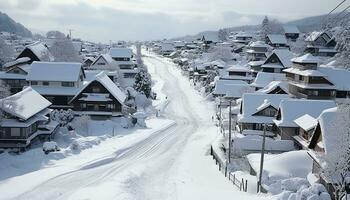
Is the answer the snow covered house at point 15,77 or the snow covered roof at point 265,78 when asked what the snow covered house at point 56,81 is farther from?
the snow covered roof at point 265,78

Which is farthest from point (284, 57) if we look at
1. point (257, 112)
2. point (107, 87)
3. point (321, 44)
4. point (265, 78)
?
point (107, 87)

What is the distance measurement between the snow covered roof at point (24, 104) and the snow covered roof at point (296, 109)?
23841 millimetres

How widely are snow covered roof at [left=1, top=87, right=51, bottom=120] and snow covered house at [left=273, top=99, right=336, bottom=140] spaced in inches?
939

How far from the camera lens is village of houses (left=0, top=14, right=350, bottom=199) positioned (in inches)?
1078

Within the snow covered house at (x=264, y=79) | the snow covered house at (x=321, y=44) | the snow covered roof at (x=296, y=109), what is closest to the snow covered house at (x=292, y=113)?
the snow covered roof at (x=296, y=109)

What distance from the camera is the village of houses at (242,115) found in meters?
27.4

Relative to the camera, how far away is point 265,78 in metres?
66.3

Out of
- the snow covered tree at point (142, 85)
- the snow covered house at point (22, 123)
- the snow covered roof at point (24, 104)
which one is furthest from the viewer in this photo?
the snow covered tree at point (142, 85)

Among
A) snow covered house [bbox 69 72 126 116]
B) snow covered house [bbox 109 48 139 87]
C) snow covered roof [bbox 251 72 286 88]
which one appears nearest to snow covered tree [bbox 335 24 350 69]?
snow covered roof [bbox 251 72 286 88]

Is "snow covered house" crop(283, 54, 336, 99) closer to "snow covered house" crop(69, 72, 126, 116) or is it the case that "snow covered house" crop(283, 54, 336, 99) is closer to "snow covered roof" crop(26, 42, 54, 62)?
"snow covered house" crop(69, 72, 126, 116)

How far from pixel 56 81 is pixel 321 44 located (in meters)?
64.3

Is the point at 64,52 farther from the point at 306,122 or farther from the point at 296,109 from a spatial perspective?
the point at 306,122

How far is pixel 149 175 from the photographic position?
31812mm

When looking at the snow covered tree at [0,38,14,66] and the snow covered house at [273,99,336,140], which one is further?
the snow covered tree at [0,38,14,66]
